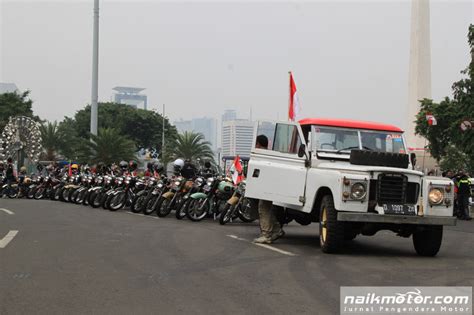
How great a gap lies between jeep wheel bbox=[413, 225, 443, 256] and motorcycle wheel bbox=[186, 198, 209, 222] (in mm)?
6906

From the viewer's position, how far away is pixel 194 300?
22.1ft

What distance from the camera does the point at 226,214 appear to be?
624 inches

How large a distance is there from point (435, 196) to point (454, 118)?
27.1m

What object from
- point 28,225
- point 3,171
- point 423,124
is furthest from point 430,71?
point 28,225

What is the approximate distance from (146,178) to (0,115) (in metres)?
43.4

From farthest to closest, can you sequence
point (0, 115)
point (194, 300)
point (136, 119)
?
1. point (136, 119)
2. point (0, 115)
3. point (194, 300)

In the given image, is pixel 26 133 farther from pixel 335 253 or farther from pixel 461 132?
pixel 335 253

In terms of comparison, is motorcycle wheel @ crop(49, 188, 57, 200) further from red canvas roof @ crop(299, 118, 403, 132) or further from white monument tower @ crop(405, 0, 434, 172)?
white monument tower @ crop(405, 0, 434, 172)

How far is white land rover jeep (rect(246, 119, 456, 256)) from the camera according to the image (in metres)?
10.1

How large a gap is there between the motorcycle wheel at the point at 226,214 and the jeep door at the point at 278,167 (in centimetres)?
331

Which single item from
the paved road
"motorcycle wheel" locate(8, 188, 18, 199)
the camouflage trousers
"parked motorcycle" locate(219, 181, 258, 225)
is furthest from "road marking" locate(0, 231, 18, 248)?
"motorcycle wheel" locate(8, 188, 18, 199)

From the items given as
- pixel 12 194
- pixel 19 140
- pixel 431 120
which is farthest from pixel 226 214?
pixel 19 140

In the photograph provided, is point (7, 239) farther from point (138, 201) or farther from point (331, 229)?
point (138, 201)

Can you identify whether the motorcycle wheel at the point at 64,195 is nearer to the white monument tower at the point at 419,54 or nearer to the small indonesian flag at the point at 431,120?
the small indonesian flag at the point at 431,120
